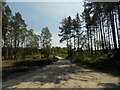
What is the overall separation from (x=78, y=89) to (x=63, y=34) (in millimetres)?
28058

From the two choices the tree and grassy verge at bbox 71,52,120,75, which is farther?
the tree

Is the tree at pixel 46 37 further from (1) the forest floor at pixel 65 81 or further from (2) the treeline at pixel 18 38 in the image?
(1) the forest floor at pixel 65 81

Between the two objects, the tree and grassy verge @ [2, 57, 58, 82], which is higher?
the tree

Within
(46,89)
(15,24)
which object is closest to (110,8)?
(46,89)

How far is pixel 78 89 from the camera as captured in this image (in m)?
4.11

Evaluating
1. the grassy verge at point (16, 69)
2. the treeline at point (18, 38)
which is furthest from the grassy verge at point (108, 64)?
the treeline at point (18, 38)

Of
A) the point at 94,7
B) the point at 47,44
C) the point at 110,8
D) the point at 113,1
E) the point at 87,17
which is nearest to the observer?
the point at 113,1

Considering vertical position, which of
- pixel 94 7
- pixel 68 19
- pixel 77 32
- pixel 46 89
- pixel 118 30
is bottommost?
pixel 46 89

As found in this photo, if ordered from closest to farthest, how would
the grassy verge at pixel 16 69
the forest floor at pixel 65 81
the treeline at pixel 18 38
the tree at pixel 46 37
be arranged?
the forest floor at pixel 65 81 < the grassy verge at pixel 16 69 < the treeline at pixel 18 38 < the tree at pixel 46 37

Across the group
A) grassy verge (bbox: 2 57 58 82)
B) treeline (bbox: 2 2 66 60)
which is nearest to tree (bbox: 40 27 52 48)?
treeline (bbox: 2 2 66 60)

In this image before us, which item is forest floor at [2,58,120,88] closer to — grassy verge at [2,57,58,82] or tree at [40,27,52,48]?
grassy verge at [2,57,58,82]

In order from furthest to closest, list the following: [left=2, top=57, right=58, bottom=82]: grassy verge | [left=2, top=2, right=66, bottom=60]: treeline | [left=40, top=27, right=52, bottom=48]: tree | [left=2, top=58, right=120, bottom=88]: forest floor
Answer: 1. [left=40, top=27, right=52, bottom=48]: tree
2. [left=2, top=2, right=66, bottom=60]: treeline
3. [left=2, top=57, right=58, bottom=82]: grassy verge
4. [left=2, top=58, right=120, bottom=88]: forest floor

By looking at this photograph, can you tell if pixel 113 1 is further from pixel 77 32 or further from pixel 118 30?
pixel 77 32

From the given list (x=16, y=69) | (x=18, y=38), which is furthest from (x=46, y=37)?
(x=16, y=69)
